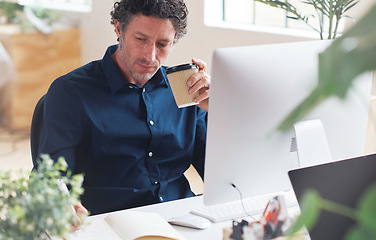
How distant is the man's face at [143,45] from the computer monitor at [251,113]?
62 cm

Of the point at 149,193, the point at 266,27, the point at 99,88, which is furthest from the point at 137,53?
the point at 266,27

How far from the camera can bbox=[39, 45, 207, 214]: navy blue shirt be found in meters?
1.60

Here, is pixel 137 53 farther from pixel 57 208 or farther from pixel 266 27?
pixel 266 27

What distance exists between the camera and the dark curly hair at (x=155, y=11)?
5.49 feet

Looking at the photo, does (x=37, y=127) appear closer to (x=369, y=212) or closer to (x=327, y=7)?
(x=327, y=7)

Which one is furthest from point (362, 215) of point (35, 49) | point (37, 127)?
point (35, 49)

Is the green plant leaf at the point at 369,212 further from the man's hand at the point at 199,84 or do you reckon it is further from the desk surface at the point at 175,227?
A: the man's hand at the point at 199,84

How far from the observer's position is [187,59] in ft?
13.1

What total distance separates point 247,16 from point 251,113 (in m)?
2.77

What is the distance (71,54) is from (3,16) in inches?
29.0

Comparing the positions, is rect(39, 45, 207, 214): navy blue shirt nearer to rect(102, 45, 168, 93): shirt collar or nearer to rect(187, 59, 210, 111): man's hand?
rect(102, 45, 168, 93): shirt collar

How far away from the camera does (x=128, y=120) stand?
5.43ft

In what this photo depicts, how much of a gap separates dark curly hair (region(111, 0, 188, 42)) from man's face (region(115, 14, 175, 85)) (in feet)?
0.06

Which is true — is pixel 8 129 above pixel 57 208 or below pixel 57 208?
below
